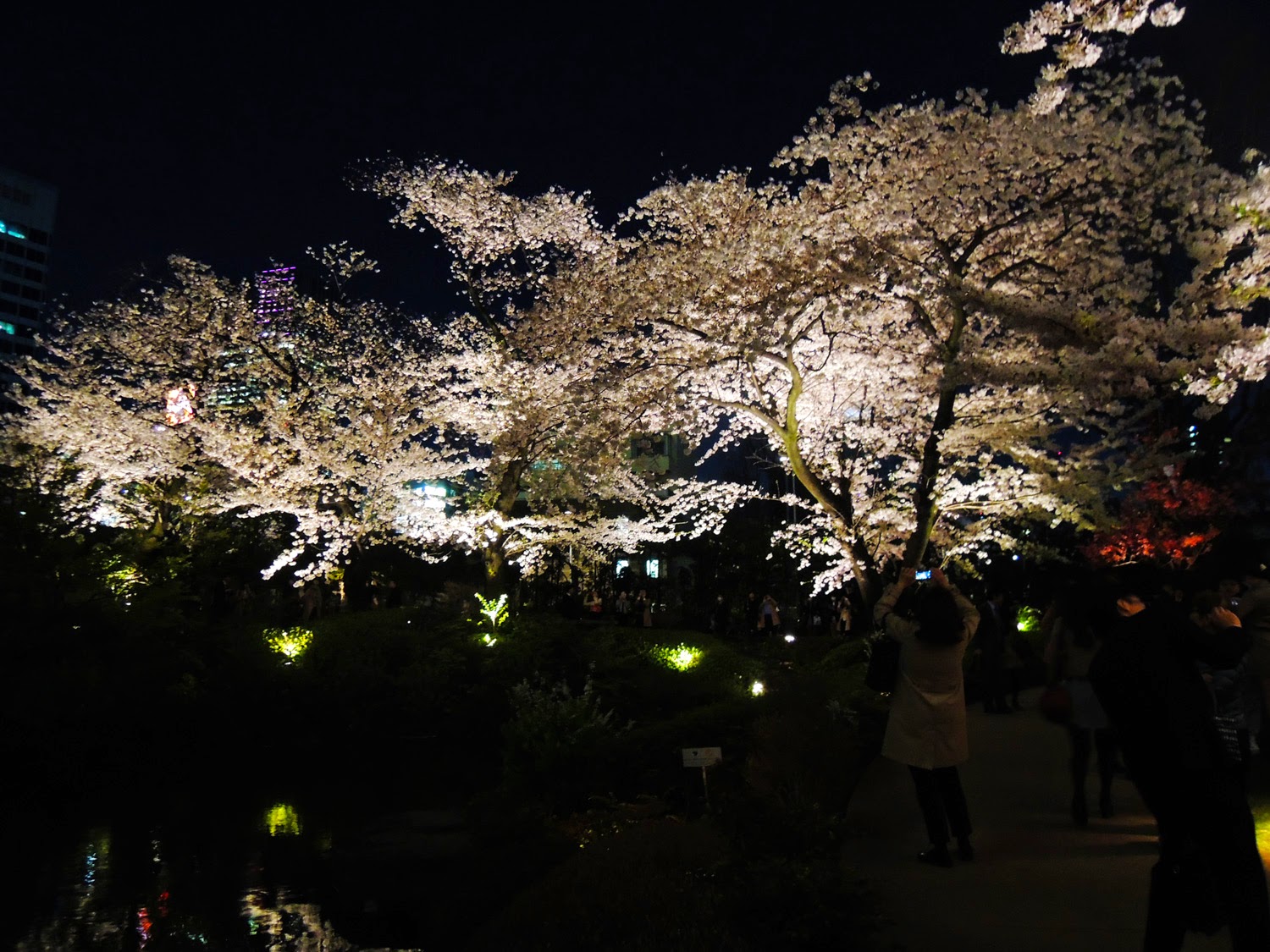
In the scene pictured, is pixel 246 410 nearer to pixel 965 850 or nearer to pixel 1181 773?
pixel 965 850

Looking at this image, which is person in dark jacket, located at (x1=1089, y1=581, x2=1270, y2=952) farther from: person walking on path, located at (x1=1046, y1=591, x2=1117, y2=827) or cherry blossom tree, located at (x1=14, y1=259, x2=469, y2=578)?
cherry blossom tree, located at (x1=14, y1=259, x2=469, y2=578)

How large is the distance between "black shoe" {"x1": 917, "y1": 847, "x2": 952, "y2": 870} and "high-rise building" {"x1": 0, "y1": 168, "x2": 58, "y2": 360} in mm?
121600

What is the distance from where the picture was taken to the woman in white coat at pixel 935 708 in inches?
243

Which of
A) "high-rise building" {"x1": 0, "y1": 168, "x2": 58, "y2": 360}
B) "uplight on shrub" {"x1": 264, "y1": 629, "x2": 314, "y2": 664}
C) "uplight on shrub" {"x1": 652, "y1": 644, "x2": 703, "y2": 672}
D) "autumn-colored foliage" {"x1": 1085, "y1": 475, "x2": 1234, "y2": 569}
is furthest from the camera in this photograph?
"high-rise building" {"x1": 0, "y1": 168, "x2": 58, "y2": 360}

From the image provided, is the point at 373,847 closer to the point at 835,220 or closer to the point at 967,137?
the point at 835,220

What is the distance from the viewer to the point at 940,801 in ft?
20.7

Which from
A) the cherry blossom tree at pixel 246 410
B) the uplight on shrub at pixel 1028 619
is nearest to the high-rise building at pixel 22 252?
the cherry blossom tree at pixel 246 410

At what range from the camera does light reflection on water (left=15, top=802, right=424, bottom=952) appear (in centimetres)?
753

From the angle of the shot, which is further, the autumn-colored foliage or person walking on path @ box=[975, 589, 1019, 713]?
the autumn-colored foliage

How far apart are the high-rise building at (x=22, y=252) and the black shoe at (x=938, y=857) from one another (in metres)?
122

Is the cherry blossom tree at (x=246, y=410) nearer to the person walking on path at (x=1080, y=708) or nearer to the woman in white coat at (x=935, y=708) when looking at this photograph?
the person walking on path at (x=1080, y=708)

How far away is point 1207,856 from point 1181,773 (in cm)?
30

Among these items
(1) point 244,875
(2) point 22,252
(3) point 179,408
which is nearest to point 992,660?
(1) point 244,875

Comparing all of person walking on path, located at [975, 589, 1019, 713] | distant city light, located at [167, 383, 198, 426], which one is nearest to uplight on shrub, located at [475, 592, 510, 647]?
person walking on path, located at [975, 589, 1019, 713]
